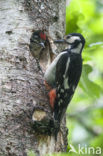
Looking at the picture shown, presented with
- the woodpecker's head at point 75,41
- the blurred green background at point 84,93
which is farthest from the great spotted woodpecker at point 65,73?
the blurred green background at point 84,93

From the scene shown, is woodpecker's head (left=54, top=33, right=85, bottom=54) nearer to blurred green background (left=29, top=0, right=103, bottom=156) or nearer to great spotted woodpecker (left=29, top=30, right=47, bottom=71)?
blurred green background (left=29, top=0, right=103, bottom=156)

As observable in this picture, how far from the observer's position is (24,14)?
10.5 ft

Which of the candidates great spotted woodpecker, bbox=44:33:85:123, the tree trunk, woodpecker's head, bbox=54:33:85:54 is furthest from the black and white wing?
the tree trunk

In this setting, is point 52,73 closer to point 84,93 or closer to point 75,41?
point 75,41

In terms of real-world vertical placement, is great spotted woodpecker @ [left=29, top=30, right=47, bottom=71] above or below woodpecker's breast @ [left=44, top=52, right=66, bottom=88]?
above

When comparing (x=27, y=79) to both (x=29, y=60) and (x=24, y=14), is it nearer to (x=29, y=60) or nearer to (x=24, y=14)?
(x=29, y=60)

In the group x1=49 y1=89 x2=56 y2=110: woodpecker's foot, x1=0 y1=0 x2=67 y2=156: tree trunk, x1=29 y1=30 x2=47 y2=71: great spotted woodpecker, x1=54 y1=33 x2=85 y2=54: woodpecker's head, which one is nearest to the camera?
x1=0 y1=0 x2=67 y2=156: tree trunk

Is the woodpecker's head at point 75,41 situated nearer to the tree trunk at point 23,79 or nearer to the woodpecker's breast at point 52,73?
the tree trunk at point 23,79

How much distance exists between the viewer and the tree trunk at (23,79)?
264 cm

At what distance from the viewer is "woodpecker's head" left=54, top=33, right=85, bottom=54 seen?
138 inches

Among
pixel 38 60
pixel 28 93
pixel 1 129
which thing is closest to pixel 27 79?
pixel 28 93

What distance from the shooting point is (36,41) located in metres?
3.29

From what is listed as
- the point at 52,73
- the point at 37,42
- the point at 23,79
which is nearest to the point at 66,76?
the point at 52,73

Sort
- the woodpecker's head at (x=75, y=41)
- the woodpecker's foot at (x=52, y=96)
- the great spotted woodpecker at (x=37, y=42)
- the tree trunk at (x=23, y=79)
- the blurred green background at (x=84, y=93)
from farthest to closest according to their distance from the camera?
the blurred green background at (x=84, y=93) → the woodpecker's head at (x=75, y=41) → the great spotted woodpecker at (x=37, y=42) → the woodpecker's foot at (x=52, y=96) → the tree trunk at (x=23, y=79)
